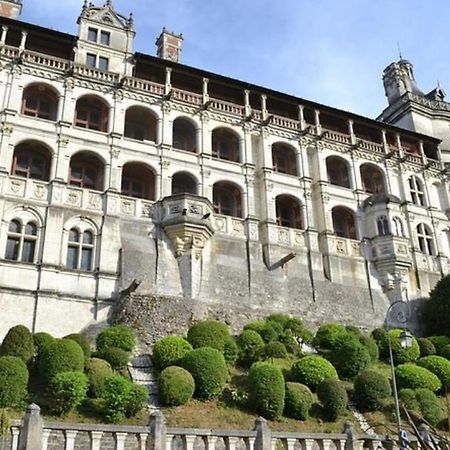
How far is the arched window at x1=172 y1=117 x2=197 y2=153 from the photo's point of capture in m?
39.4

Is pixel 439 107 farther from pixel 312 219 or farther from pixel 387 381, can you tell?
pixel 387 381

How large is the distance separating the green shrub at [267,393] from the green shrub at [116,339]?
21.8 feet

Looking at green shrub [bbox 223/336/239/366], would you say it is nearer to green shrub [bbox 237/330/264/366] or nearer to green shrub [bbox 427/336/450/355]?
green shrub [bbox 237/330/264/366]

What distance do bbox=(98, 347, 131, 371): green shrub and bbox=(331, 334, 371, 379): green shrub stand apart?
10.7 metres

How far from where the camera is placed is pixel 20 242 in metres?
30.3

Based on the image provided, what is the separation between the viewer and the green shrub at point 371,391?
24.3 m

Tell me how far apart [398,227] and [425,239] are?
406cm

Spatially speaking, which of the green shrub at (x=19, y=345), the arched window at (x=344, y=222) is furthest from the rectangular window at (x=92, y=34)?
the green shrub at (x=19, y=345)

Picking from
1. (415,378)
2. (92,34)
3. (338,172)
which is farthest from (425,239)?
(92,34)

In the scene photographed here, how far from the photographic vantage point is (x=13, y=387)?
19.8 m

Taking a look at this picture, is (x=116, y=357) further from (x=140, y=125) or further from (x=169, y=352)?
(x=140, y=125)

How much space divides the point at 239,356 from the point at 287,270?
34.1 ft

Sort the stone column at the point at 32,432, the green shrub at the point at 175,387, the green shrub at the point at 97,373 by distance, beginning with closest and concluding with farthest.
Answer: the stone column at the point at 32,432
the green shrub at the point at 97,373
the green shrub at the point at 175,387

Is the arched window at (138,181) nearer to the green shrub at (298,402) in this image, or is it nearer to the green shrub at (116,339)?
the green shrub at (116,339)
